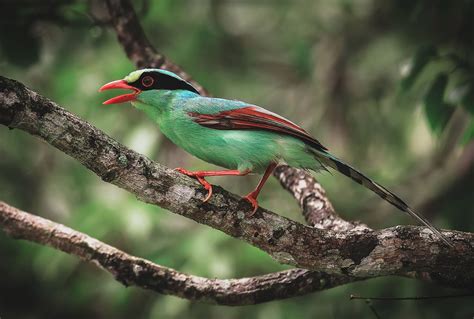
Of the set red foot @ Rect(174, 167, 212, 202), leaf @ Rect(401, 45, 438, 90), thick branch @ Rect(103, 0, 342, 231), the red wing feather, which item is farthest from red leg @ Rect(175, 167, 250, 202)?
leaf @ Rect(401, 45, 438, 90)

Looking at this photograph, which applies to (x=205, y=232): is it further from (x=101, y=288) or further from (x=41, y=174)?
(x=41, y=174)

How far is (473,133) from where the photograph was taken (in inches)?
144

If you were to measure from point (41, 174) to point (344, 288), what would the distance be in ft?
13.4

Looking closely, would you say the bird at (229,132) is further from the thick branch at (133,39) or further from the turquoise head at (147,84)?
the thick branch at (133,39)

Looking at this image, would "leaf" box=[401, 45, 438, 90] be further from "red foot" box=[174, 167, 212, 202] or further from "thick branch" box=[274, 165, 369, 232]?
"red foot" box=[174, 167, 212, 202]

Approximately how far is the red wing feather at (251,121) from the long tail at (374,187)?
0.08 metres

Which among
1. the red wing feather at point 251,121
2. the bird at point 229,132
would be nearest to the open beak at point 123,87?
the bird at point 229,132

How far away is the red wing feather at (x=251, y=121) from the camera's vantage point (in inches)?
140

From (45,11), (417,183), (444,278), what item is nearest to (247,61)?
(417,183)

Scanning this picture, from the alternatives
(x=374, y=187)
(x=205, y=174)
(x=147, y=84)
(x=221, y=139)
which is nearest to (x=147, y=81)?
(x=147, y=84)

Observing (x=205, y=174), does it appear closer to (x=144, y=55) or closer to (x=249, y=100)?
(x=144, y=55)

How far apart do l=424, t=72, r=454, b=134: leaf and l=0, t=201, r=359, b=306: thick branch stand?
127 centimetres

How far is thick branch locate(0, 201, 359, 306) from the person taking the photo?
11.8 feet

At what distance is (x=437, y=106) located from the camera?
4.14 metres
